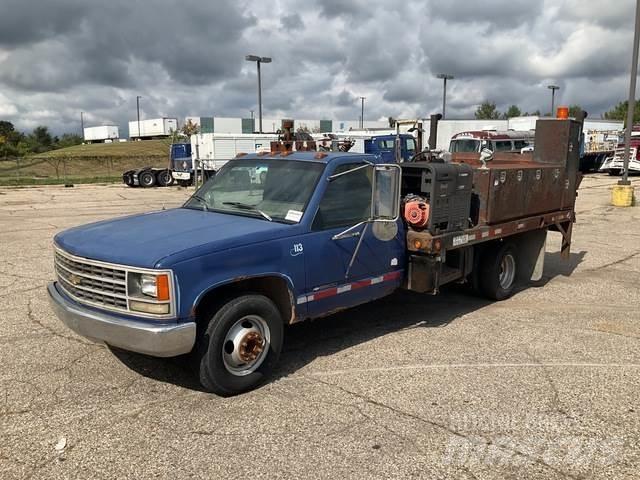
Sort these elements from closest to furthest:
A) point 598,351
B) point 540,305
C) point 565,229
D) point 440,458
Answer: point 440,458 < point 598,351 < point 540,305 < point 565,229

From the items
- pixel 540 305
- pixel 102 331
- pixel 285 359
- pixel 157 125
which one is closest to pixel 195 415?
pixel 102 331

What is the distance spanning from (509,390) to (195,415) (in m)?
2.42

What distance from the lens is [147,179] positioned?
3116 centimetres

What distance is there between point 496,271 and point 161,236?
433 centimetres

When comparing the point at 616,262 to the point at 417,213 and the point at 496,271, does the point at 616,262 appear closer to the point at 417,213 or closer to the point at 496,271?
the point at 496,271

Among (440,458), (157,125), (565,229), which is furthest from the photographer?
(157,125)

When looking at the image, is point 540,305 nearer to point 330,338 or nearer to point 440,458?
point 330,338

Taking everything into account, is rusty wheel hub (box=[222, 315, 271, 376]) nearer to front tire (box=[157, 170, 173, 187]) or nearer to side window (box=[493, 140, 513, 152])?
side window (box=[493, 140, 513, 152])

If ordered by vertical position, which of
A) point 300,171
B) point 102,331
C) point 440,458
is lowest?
point 440,458

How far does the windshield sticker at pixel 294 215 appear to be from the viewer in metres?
4.75

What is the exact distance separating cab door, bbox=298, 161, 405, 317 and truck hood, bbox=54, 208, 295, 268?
40cm

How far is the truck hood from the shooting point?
13.2ft

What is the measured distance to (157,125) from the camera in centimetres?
8969

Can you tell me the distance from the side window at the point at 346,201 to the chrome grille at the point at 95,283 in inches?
63.2
